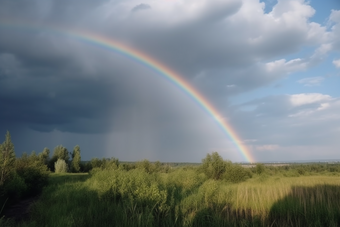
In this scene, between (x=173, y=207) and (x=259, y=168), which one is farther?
(x=259, y=168)

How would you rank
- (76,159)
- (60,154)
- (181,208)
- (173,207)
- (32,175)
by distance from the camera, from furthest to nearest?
1. (60,154)
2. (76,159)
3. (32,175)
4. (173,207)
5. (181,208)

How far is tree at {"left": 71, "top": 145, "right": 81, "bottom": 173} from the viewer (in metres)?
48.3

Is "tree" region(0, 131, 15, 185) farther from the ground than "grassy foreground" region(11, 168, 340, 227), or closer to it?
farther from the ground

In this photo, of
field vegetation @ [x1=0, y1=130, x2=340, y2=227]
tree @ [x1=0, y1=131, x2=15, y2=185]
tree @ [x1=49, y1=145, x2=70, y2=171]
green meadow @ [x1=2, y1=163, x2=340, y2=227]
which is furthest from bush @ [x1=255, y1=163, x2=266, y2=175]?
tree @ [x1=0, y1=131, x2=15, y2=185]

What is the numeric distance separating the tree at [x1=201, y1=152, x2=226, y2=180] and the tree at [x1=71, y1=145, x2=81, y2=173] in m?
24.9

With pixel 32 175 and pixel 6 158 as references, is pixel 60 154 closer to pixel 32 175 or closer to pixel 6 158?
pixel 32 175

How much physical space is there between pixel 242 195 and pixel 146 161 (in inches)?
1331

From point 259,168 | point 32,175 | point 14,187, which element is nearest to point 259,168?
point 259,168

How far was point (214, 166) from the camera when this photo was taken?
123 feet

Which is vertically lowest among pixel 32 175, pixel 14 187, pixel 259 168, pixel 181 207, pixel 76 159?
pixel 259 168

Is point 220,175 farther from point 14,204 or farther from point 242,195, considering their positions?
point 14,204

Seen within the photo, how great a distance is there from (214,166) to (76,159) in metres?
27.7

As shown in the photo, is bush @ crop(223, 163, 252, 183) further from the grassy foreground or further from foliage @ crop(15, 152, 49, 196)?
foliage @ crop(15, 152, 49, 196)

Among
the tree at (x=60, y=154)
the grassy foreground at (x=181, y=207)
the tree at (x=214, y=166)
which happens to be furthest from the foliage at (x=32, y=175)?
the tree at (x=60, y=154)
